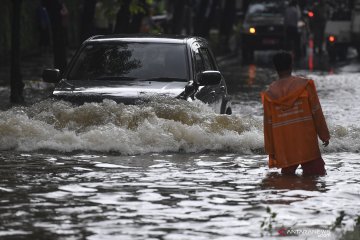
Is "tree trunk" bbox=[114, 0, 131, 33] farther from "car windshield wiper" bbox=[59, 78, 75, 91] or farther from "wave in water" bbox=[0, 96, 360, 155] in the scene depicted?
"wave in water" bbox=[0, 96, 360, 155]

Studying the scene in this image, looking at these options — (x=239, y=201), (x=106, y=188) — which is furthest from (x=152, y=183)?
(x=239, y=201)

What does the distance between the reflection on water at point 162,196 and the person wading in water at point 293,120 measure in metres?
0.26

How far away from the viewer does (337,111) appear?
23.9 metres

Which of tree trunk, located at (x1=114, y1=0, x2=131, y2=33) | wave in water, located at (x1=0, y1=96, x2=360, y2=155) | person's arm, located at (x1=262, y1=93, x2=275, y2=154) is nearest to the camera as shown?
person's arm, located at (x1=262, y1=93, x2=275, y2=154)

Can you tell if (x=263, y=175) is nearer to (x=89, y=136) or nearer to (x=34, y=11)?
(x=89, y=136)

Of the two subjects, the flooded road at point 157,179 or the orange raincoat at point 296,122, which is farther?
the orange raincoat at point 296,122

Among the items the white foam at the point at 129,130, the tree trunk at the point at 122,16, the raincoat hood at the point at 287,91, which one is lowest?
the white foam at the point at 129,130

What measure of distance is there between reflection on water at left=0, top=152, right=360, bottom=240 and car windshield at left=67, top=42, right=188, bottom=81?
1718 mm

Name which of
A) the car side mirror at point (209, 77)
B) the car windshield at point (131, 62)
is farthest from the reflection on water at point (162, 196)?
the car windshield at point (131, 62)

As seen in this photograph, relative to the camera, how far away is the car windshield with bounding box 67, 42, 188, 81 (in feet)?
53.8

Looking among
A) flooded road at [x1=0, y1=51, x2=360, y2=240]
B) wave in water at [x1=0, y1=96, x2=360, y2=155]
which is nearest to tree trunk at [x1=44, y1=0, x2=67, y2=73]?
flooded road at [x1=0, y1=51, x2=360, y2=240]

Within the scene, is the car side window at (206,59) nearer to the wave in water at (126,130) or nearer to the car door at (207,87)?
the car door at (207,87)

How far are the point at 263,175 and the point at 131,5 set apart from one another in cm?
1791

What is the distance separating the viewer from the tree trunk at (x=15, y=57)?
76.9 ft
